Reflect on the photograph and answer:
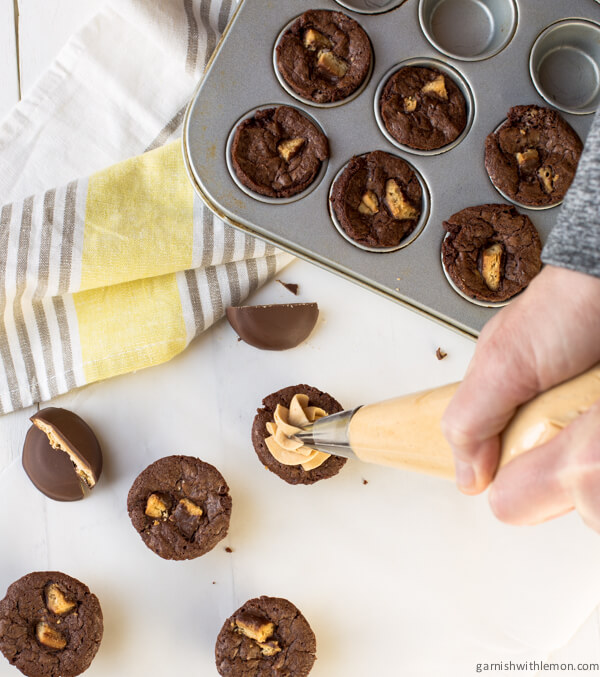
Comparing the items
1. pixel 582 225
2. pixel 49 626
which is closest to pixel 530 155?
pixel 582 225

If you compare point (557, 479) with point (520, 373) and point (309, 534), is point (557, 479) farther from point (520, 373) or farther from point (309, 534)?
point (309, 534)

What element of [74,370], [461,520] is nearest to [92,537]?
[74,370]

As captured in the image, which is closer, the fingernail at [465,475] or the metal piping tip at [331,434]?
the fingernail at [465,475]

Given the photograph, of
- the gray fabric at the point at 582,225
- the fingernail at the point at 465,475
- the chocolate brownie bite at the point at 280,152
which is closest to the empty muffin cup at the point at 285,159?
the chocolate brownie bite at the point at 280,152

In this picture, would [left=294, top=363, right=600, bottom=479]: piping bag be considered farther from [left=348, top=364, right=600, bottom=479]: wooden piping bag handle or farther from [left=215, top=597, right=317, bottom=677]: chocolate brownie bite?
[left=215, top=597, right=317, bottom=677]: chocolate brownie bite

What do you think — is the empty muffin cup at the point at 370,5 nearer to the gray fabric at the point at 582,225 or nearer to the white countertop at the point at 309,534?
the white countertop at the point at 309,534
